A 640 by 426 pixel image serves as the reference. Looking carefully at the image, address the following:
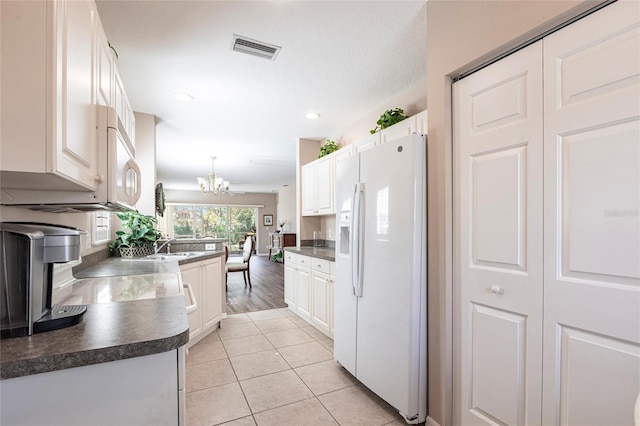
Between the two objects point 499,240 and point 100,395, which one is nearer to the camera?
point 100,395

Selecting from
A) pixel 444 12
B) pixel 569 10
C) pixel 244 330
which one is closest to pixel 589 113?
pixel 569 10

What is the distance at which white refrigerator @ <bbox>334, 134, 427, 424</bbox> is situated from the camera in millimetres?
1787

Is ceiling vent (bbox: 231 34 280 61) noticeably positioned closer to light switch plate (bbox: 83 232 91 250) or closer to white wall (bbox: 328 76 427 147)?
white wall (bbox: 328 76 427 147)

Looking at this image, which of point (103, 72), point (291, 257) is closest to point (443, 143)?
point (103, 72)

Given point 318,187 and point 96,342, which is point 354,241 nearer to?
point 96,342

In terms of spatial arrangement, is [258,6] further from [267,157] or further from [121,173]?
[267,157]

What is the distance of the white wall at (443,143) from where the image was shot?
5.06 ft

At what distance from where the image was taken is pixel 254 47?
2.20m

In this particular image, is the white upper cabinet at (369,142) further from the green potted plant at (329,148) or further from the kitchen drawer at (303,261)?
the kitchen drawer at (303,261)

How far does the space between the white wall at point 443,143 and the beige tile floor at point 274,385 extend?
49 centimetres

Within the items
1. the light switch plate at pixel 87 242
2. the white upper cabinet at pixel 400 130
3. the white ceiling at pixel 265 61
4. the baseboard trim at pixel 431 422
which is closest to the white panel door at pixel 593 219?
the baseboard trim at pixel 431 422

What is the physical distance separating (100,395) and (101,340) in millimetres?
150

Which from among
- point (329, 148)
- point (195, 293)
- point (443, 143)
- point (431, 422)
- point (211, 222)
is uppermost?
point (329, 148)

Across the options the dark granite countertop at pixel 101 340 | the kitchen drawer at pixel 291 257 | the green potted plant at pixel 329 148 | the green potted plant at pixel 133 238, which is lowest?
the kitchen drawer at pixel 291 257
